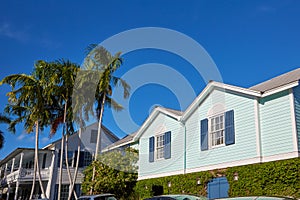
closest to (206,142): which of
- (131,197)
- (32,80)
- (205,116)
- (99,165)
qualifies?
(205,116)

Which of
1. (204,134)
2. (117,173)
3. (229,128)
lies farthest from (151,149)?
(229,128)

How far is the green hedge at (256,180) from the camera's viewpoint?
13758 millimetres

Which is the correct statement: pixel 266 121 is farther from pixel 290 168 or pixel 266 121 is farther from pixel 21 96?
pixel 21 96

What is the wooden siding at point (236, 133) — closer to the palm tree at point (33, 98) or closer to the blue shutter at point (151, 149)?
the blue shutter at point (151, 149)

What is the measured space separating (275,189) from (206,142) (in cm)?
465

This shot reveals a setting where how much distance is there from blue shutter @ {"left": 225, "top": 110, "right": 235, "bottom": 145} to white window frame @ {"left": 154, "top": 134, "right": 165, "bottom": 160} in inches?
221

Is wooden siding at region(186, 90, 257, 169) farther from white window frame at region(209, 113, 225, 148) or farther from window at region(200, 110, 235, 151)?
white window frame at region(209, 113, 225, 148)

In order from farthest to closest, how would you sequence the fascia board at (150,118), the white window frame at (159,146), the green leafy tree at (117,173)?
1. the green leafy tree at (117,173)
2. the fascia board at (150,118)
3. the white window frame at (159,146)

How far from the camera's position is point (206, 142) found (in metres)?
18.1

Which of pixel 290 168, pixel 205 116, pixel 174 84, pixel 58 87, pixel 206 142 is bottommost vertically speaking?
pixel 290 168

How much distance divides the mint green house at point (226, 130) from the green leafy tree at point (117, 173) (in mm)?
1193

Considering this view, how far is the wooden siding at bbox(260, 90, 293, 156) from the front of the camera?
14524 millimetres

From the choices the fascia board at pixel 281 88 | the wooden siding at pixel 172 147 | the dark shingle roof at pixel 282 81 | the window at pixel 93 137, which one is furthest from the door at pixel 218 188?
the window at pixel 93 137

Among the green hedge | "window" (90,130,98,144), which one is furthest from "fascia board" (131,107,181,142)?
"window" (90,130,98,144)
